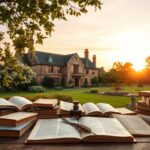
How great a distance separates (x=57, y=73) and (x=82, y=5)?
5760 cm

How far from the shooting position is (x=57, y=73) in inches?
2482

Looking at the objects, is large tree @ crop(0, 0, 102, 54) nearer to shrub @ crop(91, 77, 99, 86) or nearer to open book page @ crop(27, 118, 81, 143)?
open book page @ crop(27, 118, 81, 143)

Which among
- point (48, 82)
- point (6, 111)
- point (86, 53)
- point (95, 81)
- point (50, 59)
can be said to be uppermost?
point (86, 53)

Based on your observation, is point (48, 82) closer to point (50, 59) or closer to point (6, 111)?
point (50, 59)

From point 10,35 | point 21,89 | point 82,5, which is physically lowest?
point 21,89

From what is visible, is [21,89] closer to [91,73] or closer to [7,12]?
[91,73]

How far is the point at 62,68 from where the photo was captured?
6494 centimetres

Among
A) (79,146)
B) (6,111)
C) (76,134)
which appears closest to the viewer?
(79,146)

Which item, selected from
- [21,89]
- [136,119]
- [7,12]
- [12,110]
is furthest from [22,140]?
[21,89]

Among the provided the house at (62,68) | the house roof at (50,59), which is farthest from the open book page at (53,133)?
the house roof at (50,59)

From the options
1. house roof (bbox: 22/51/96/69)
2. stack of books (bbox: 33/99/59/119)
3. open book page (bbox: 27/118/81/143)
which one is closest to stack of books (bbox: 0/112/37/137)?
open book page (bbox: 27/118/81/143)

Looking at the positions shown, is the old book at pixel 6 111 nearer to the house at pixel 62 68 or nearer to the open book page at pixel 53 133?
the open book page at pixel 53 133

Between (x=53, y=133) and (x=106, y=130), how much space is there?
0.67m

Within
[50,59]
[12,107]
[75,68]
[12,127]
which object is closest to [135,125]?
[12,127]
